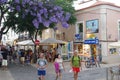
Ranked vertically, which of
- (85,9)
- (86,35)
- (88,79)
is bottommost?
(88,79)

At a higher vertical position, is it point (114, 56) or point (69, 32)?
point (69, 32)

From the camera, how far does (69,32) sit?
126 feet

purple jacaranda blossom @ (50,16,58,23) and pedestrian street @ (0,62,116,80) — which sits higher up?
purple jacaranda blossom @ (50,16,58,23)

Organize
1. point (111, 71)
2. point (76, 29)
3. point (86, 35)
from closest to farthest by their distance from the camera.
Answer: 1. point (111, 71)
2. point (86, 35)
3. point (76, 29)

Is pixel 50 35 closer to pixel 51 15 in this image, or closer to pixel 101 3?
pixel 101 3

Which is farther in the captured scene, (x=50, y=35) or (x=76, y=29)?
(x=50, y=35)

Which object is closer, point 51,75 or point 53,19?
point 51,75

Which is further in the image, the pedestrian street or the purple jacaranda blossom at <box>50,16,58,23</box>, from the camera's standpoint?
the purple jacaranda blossom at <box>50,16,58,23</box>

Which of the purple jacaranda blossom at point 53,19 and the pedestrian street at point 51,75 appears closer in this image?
the pedestrian street at point 51,75

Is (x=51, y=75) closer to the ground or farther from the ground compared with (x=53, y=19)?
closer to the ground

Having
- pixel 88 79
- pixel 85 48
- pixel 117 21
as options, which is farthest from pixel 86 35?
pixel 88 79

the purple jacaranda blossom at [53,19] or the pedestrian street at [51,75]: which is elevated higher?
the purple jacaranda blossom at [53,19]

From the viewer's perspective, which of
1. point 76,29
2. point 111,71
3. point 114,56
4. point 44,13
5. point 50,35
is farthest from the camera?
point 50,35

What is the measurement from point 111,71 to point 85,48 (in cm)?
1988
